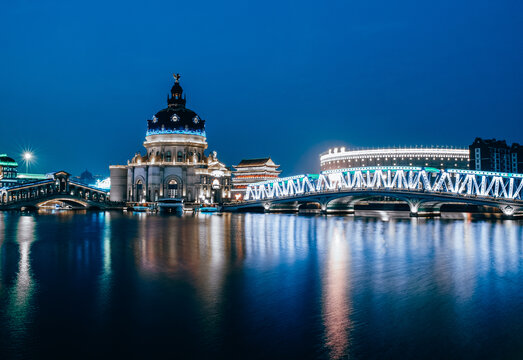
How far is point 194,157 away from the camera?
9706 cm

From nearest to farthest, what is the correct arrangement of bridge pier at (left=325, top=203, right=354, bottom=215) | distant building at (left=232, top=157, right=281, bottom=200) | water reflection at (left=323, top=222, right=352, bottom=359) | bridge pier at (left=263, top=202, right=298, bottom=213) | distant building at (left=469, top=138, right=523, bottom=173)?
water reflection at (left=323, top=222, right=352, bottom=359) → bridge pier at (left=325, top=203, right=354, bottom=215) → bridge pier at (left=263, top=202, right=298, bottom=213) → distant building at (left=232, top=157, right=281, bottom=200) → distant building at (left=469, top=138, right=523, bottom=173)

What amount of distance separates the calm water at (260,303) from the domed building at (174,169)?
69.1m

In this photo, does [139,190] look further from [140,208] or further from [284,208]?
[284,208]

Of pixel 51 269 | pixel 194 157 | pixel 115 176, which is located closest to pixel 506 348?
pixel 51 269

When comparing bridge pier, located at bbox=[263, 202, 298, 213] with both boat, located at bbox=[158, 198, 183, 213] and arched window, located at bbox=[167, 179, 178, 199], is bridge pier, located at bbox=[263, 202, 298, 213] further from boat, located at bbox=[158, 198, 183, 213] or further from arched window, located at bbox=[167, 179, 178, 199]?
arched window, located at bbox=[167, 179, 178, 199]

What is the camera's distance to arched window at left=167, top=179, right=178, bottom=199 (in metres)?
95.6

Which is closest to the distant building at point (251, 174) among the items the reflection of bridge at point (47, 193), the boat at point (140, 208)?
the boat at point (140, 208)

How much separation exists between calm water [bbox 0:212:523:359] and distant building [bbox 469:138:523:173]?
98010mm

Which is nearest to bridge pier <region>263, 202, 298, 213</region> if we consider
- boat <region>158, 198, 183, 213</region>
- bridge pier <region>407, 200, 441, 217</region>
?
boat <region>158, 198, 183, 213</region>

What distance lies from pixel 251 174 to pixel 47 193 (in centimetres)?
4574

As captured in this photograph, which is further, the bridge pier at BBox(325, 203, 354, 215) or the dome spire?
the dome spire

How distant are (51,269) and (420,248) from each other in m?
20.5

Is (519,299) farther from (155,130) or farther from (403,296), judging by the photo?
(155,130)

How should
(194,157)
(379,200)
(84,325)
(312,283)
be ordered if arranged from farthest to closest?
(379,200) → (194,157) → (312,283) → (84,325)
